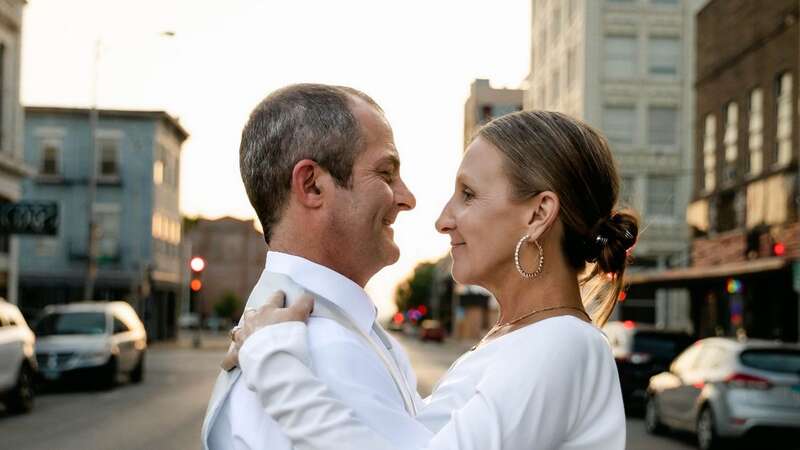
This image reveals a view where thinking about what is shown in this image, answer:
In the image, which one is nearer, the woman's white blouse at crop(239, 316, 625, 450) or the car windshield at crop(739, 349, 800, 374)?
the woman's white blouse at crop(239, 316, 625, 450)

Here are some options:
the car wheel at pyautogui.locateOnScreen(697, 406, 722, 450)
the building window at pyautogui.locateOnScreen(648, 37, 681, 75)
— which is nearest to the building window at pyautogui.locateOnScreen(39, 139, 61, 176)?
the building window at pyautogui.locateOnScreen(648, 37, 681, 75)

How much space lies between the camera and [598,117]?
53.3 m

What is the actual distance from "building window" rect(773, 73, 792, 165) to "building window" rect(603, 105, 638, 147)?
2324 cm

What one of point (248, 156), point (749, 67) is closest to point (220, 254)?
point (749, 67)

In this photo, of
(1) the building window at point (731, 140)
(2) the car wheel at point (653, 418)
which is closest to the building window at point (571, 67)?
(1) the building window at point (731, 140)

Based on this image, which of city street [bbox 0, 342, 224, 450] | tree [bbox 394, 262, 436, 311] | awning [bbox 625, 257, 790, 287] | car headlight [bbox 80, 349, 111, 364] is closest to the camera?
city street [bbox 0, 342, 224, 450]

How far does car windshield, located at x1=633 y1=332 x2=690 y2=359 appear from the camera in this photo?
23.1m

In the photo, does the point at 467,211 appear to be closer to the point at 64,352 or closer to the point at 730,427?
the point at 730,427

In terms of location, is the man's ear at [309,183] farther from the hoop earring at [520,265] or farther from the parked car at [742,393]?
the parked car at [742,393]

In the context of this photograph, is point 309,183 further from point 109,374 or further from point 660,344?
point 109,374

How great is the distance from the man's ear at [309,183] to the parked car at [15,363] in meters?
16.0

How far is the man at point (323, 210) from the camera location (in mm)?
2623

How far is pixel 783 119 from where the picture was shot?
3008cm

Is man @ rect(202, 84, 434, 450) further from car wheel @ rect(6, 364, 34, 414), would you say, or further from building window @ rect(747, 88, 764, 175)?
building window @ rect(747, 88, 764, 175)
